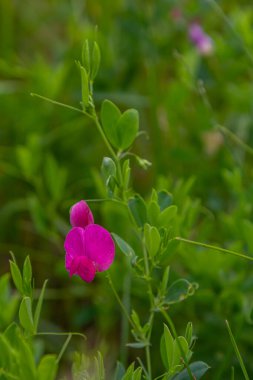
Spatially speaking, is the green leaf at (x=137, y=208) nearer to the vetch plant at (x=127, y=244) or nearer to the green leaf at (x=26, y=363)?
the vetch plant at (x=127, y=244)

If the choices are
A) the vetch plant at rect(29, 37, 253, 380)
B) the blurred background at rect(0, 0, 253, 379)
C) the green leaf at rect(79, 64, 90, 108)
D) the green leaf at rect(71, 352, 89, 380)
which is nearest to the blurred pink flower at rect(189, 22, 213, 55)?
the blurred background at rect(0, 0, 253, 379)

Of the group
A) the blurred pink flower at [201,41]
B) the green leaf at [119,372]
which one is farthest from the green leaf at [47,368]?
the blurred pink flower at [201,41]

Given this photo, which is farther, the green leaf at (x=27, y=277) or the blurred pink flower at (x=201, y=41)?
the blurred pink flower at (x=201, y=41)

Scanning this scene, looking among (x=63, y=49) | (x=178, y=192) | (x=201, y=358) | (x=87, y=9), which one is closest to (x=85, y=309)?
(x=201, y=358)

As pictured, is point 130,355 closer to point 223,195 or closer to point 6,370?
point 223,195

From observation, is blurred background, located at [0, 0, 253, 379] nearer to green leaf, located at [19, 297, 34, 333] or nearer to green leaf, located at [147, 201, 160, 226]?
green leaf, located at [147, 201, 160, 226]

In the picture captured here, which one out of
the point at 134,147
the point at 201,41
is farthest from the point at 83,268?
the point at 134,147
